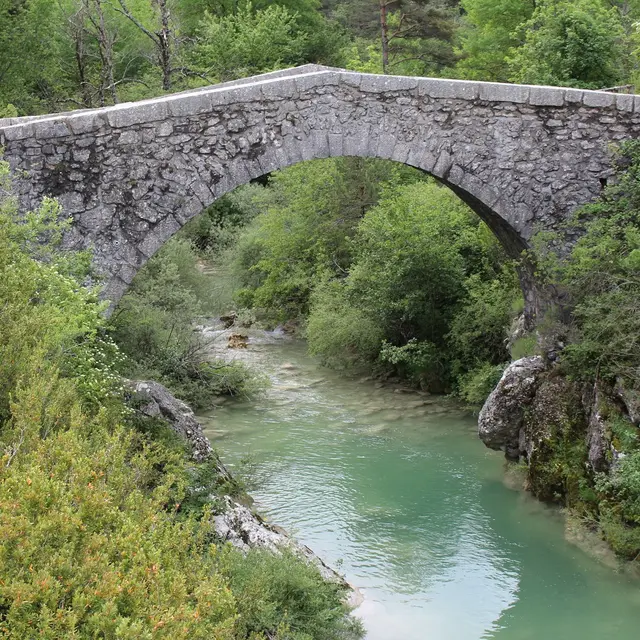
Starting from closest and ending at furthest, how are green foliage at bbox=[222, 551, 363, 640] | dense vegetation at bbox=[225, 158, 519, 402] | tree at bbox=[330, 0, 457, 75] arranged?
green foliage at bbox=[222, 551, 363, 640] < dense vegetation at bbox=[225, 158, 519, 402] < tree at bbox=[330, 0, 457, 75]

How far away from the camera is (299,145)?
9070mm

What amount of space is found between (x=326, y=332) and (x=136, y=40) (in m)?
15.2

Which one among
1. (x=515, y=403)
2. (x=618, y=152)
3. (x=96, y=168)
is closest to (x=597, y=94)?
(x=618, y=152)

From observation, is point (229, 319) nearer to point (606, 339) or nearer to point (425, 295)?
point (425, 295)

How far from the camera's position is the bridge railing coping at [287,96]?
8188mm

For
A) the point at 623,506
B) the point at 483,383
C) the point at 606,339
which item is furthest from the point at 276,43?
the point at 623,506

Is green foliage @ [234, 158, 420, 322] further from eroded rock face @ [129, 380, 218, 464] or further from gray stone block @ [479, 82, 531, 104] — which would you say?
eroded rock face @ [129, 380, 218, 464]

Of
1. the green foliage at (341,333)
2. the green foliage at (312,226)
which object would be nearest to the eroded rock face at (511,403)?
the green foliage at (341,333)

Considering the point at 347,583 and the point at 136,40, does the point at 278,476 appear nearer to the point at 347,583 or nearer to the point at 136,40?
the point at 347,583

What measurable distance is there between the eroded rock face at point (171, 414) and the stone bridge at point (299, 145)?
123 centimetres

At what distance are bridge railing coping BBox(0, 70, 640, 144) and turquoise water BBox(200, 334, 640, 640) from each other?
403cm

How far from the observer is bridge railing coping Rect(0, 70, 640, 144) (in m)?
8.19

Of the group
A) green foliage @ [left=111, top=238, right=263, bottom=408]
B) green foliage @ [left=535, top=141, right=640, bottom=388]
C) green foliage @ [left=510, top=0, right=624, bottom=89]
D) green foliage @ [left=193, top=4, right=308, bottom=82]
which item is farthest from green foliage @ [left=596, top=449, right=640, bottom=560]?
green foliage @ [left=193, top=4, right=308, bottom=82]

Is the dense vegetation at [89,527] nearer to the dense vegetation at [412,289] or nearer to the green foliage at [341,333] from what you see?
the dense vegetation at [412,289]
